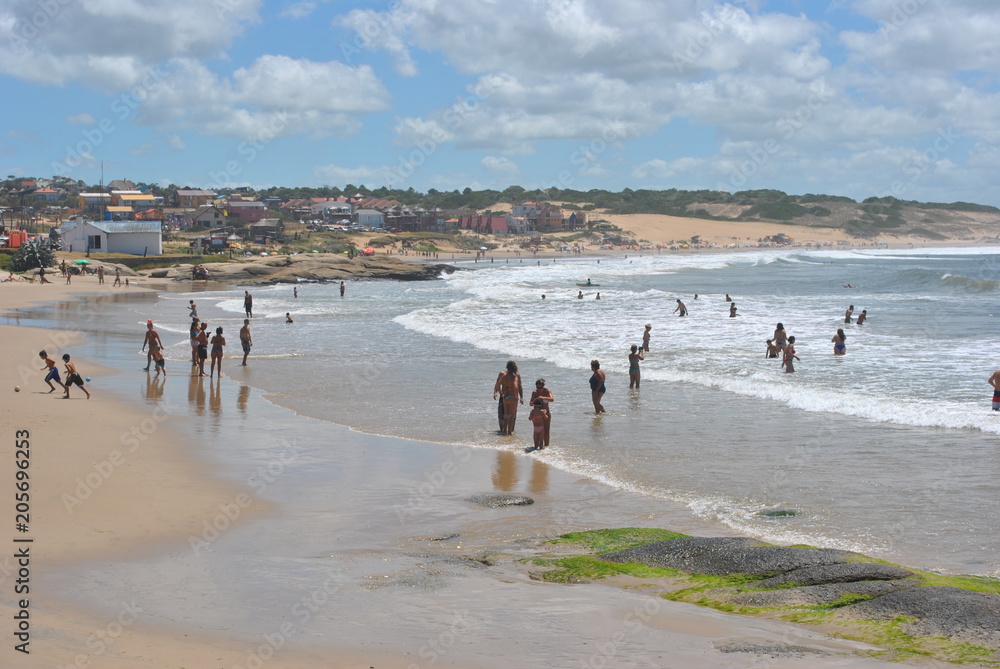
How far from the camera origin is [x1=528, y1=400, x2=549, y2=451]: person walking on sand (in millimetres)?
14305

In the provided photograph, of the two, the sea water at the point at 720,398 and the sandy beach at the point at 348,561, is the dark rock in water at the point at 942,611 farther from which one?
the sea water at the point at 720,398

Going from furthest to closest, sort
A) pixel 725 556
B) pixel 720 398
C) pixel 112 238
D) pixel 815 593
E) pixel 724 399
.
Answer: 1. pixel 112 238
2. pixel 720 398
3. pixel 724 399
4. pixel 725 556
5. pixel 815 593

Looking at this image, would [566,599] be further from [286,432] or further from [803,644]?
[286,432]

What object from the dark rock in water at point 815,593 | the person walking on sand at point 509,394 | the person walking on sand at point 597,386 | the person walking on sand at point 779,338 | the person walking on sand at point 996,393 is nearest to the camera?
the dark rock in water at point 815,593

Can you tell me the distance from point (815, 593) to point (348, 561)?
4.17m

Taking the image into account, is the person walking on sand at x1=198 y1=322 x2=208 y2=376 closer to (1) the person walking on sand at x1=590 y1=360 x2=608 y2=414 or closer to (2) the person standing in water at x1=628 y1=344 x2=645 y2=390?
(1) the person walking on sand at x1=590 y1=360 x2=608 y2=414

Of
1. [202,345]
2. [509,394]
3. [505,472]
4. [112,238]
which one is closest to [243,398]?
[202,345]

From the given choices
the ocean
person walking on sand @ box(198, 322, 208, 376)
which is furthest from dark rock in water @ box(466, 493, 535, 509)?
person walking on sand @ box(198, 322, 208, 376)

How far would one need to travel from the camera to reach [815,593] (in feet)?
23.2

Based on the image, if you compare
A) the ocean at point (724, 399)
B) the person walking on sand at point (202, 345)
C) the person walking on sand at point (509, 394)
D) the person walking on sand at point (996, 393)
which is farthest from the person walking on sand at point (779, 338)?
the person walking on sand at point (202, 345)

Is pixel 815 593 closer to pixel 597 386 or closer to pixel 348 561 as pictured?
pixel 348 561

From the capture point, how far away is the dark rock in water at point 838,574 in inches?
285

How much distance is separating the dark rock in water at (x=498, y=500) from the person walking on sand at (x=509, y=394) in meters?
3.87

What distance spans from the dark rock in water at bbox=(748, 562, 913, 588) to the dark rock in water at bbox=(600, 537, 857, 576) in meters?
0.12
